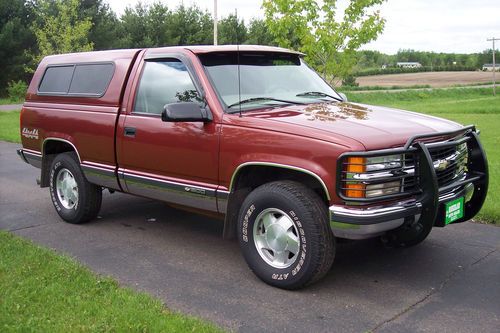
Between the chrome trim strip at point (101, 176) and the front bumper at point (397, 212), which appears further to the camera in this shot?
the chrome trim strip at point (101, 176)

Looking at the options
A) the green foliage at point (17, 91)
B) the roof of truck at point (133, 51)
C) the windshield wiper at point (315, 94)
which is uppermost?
the green foliage at point (17, 91)

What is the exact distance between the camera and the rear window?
5809 mm

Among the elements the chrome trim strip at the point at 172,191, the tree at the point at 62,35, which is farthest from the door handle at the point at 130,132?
the tree at the point at 62,35

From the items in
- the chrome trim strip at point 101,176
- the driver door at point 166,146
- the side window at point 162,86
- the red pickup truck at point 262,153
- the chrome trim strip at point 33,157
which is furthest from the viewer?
the chrome trim strip at point 33,157

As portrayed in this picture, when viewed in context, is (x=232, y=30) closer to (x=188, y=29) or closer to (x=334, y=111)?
(x=188, y=29)

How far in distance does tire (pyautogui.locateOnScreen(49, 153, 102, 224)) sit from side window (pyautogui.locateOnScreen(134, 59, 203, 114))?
1.27 metres

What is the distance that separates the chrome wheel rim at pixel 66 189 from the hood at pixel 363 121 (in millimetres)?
2716

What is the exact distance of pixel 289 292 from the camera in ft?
14.0

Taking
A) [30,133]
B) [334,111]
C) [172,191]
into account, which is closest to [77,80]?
[30,133]

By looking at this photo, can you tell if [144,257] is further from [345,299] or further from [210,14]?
[210,14]

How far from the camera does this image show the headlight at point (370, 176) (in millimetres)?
3832

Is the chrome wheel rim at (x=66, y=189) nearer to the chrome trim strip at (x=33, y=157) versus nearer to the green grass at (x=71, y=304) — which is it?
the chrome trim strip at (x=33, y=157)

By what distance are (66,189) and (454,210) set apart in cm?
425

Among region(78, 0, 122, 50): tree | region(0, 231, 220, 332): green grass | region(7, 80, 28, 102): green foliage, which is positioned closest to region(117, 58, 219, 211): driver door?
region(0, 231, 220, 332): green grass
